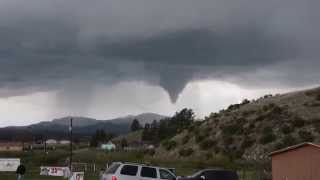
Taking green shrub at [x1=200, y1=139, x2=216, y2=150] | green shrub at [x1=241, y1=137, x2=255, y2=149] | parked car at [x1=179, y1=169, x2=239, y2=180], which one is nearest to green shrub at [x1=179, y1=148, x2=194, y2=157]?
green shrub at [x1=200, y1=139, x2=216, y2=150]

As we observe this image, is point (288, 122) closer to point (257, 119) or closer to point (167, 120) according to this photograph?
point (257, 119)

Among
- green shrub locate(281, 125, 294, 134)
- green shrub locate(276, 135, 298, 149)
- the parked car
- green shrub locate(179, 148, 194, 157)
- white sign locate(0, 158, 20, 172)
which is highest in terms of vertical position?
green shrub locate(281, 125, 294, 134)

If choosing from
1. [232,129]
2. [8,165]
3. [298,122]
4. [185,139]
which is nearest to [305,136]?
[298,122]

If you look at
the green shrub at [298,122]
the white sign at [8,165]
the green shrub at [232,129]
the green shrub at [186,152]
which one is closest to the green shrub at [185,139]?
the green shrub at [186,152]

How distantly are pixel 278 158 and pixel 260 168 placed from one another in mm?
18924

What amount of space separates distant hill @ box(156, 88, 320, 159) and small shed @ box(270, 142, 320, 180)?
116ft

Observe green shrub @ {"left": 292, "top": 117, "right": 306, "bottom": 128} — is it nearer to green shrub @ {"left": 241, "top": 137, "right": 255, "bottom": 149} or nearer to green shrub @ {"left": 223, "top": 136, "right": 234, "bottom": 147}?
green shrub @ {"left": 241, "top": 137, "right": 255, "bottom": 149}

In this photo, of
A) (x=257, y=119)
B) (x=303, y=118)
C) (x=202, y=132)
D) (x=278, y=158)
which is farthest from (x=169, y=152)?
(x=278, y=158)

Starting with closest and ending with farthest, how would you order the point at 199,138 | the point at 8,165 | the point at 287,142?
the point at 8,165 < the point at 287,142 < the point at 199,138

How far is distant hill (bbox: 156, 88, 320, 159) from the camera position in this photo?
293ft

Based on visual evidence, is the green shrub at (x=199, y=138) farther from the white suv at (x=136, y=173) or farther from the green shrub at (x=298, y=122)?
the white suv at (x=136, y=173)

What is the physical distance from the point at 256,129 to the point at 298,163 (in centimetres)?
4794

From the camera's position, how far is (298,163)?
48.4m

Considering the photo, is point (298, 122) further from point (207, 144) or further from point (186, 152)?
point (186, 152)
